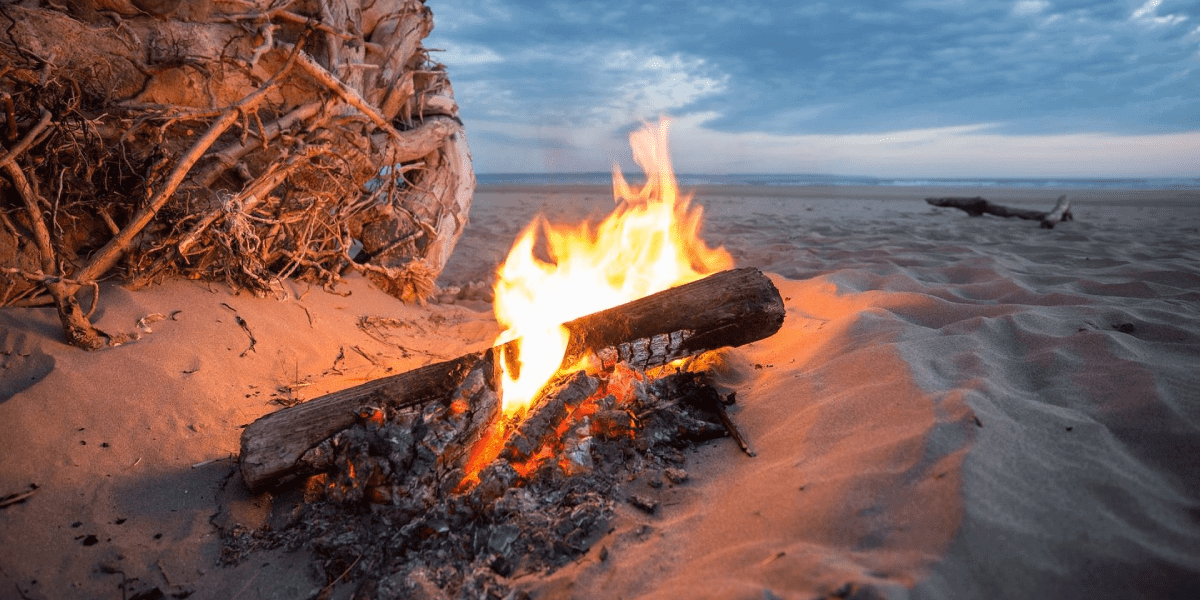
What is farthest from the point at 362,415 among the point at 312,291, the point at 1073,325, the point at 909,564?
the point at 1073,325

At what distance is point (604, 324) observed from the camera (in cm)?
290

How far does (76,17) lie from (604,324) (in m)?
3.57

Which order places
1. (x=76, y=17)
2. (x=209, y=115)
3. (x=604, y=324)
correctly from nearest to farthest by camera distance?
(x=604, y=324) → (x=76, y=17) → (x=209, y=115)

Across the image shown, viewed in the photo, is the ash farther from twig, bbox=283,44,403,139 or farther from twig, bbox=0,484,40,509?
twig, bbox=283,44,403,139

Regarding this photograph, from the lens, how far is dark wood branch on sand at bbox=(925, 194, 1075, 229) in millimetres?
9023

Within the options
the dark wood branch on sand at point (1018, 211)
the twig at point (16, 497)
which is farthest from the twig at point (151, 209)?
the dark wood branch on sand at point (1018, 211)

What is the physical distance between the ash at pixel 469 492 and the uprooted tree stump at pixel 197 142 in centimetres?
187

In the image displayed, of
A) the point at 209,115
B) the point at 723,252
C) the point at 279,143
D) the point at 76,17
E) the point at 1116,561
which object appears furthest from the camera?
the point at 723,252

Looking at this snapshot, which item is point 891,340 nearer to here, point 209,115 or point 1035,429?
point 1035,429

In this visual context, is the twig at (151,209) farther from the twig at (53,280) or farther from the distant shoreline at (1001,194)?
the distant shoreline at (1001,194)

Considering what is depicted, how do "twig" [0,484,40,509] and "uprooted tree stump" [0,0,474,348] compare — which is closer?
"twig" [0,484,40,509]

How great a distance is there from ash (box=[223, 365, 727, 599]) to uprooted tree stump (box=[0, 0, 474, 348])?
1.87m

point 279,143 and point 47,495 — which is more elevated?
point 279,143

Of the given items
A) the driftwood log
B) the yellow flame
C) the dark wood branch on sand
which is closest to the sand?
the driftwood log
